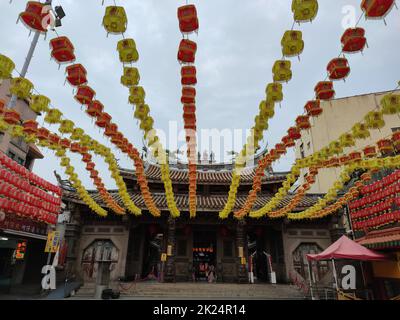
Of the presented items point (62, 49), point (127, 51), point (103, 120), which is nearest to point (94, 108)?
point (103, 120)

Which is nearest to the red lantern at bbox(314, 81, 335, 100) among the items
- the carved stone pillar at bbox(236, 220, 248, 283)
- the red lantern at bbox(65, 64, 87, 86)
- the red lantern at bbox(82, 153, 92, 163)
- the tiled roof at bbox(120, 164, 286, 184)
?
the red lantern at bbox(65, 64, 87, 86)

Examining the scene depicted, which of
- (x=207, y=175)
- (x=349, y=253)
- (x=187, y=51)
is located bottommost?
(x=349, y=253)

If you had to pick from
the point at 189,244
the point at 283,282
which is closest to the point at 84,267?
the point at 189,244

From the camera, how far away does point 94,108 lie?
7.09m

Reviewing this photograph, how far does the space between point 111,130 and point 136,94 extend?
2.04 m

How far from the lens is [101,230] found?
16.5m

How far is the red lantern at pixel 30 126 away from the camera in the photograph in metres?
7.80

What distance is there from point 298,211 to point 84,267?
1424 centimetres

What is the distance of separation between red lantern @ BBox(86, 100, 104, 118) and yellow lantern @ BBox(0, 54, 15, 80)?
6.16ft

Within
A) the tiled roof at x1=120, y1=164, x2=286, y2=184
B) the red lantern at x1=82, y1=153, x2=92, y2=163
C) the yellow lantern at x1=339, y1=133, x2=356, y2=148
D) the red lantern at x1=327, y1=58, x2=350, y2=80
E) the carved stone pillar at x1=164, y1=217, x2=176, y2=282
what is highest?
the tiled roof at x1=120, y1=164, x2=286, y2=184

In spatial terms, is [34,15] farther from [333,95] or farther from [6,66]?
[333,95]

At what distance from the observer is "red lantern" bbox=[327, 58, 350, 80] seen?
5.74 m

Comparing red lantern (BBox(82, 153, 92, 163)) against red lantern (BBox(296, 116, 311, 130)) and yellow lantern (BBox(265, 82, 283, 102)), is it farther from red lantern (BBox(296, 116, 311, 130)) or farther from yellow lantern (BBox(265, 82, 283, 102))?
red lantern (BBox(296, 116, 311, 130))
